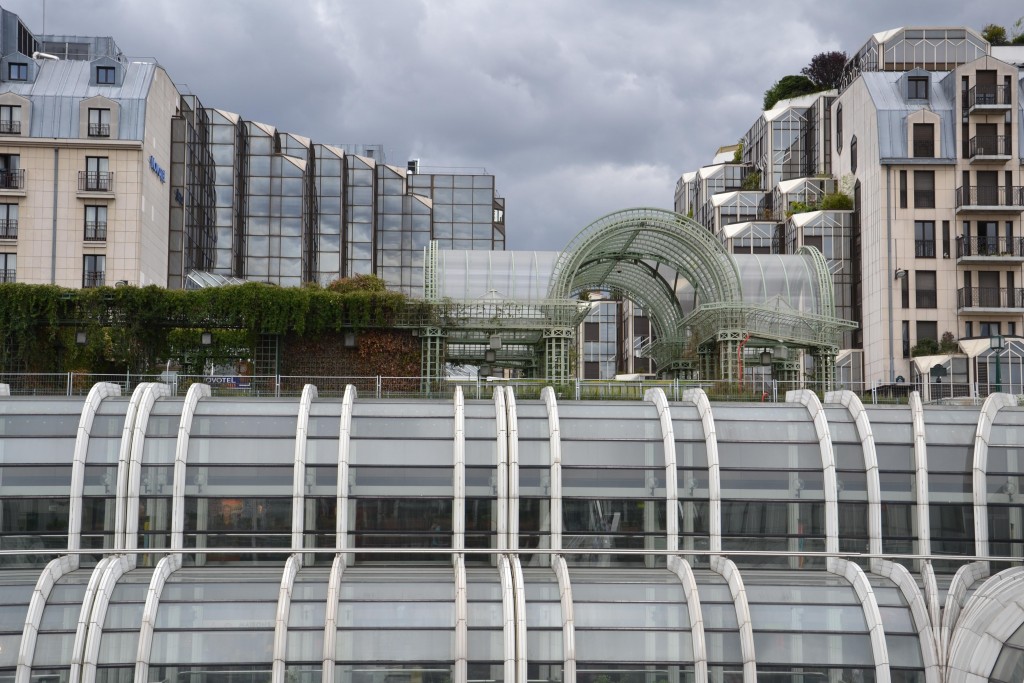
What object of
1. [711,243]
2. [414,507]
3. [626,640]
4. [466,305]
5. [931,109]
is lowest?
[626,640]

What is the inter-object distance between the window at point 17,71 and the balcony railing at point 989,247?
55038 millimetres

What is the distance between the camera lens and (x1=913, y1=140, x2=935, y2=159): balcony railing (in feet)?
224

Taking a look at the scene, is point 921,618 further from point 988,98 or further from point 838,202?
point 838,202

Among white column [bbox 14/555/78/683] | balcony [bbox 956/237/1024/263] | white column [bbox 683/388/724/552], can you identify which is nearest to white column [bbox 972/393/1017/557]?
white column [bbox 683/388/724/552]

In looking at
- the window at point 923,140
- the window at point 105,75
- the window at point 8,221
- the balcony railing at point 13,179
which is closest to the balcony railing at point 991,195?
the window at point 923,140

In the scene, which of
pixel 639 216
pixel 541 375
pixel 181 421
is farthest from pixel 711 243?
pixel 181 421

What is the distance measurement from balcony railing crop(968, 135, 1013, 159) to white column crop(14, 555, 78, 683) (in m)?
57.5

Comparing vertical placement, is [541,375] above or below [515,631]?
above

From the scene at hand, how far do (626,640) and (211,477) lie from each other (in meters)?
11.9

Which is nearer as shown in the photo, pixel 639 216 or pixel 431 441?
pixel 431 441

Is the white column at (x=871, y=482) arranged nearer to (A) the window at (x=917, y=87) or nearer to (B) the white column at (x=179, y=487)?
(B) the white column at (x=179, y=487)

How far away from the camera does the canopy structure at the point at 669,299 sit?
5019 centimetres

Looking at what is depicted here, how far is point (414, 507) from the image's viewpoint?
30.8 m

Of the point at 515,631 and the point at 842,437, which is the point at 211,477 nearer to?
the point at 515,631
